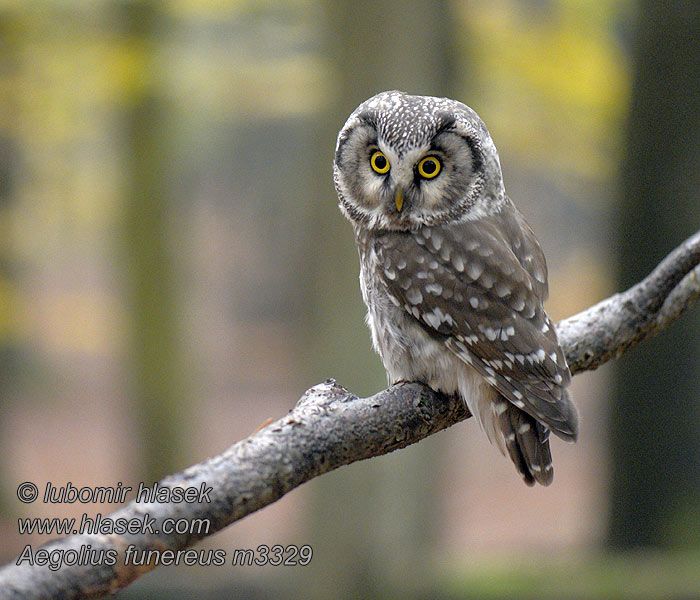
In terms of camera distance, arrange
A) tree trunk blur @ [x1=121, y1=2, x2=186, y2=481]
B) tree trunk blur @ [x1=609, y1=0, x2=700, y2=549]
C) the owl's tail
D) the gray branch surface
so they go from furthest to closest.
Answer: tree trunk blur @ [x1=121, y1=2, x2=186, y2=481] < tree trunk blur @ [x1=609, y1=0, x2=700, y2=549] < the owl's tail < the gray branch surface

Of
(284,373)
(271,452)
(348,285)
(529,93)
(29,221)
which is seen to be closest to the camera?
(271,452)

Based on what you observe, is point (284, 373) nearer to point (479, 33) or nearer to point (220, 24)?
point (220, 24)

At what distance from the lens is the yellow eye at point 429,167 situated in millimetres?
3180

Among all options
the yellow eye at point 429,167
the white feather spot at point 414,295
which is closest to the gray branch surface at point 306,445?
the white feather spot at point 414,295

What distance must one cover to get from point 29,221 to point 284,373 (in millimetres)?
10253

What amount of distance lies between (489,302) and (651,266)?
11.7 feet

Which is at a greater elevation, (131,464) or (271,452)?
(131,464)

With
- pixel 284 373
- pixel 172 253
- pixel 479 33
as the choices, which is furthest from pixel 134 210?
pixel 284 373

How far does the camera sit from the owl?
3.06 metres

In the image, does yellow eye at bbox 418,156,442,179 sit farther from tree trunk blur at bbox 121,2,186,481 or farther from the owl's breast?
tree trunk blur at bbox 121,2,186,481

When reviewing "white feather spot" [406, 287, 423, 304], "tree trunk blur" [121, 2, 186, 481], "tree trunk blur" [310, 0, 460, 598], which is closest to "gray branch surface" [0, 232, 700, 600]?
"white feather spot" [406, 287, 423, 304]

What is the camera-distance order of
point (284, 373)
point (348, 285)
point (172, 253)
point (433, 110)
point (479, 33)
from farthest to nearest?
point (284, 373), point (172, 253), point (479, 33), point (348, 285), point (433, 110)

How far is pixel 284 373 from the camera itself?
19.2 meters

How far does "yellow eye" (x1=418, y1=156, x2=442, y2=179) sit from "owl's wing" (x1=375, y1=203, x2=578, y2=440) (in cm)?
23
